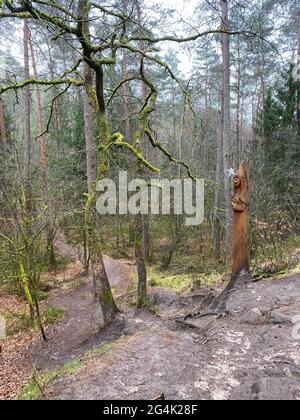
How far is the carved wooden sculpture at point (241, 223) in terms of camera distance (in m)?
6.64

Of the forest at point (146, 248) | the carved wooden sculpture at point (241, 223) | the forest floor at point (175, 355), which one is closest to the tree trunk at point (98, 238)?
the forest at point (146, 248)

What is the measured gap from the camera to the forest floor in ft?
12.7

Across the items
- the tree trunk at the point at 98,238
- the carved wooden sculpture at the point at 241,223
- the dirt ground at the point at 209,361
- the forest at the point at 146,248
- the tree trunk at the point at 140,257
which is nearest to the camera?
the dirt ground at the point at 209,361

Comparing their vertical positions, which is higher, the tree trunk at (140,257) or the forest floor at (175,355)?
the tree trunk at (140,257)

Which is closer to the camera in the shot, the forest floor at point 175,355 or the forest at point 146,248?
the forest floor at point 175,355

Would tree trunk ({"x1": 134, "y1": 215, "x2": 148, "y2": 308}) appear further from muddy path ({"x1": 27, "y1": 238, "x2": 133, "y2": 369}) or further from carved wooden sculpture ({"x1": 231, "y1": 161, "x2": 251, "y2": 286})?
carved wooden sculpture ({"x1": 231, "y1": 161, "x2": 251, "y2": 286})

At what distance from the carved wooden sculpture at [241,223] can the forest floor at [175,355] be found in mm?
348

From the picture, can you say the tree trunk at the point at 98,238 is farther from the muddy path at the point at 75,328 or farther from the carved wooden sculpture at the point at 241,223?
the carved wooden sculpture at the point at 241,223

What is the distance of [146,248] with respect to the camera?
13.6 m

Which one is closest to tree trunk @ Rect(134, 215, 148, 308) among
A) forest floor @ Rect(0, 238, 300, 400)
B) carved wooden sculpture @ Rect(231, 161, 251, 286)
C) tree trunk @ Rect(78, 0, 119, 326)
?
forest floor @ Rect(0, 238, 300, 400)

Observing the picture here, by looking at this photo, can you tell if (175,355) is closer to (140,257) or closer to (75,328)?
(140,257)

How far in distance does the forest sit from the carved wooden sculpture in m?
0.02

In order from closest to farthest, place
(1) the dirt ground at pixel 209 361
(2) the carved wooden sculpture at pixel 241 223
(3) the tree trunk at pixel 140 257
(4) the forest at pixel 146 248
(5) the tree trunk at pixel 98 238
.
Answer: (1) the dirt ground at pixel 209 361 < (4) the forest at pixel 146 248 < (5) the tree trunk at pixel 98 238 < (2) the carved wooden sculpture at pixel 241 223 < (3) the tree trunk at pixel 140 257

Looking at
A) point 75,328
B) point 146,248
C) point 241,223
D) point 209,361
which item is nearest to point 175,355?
point 209,361
